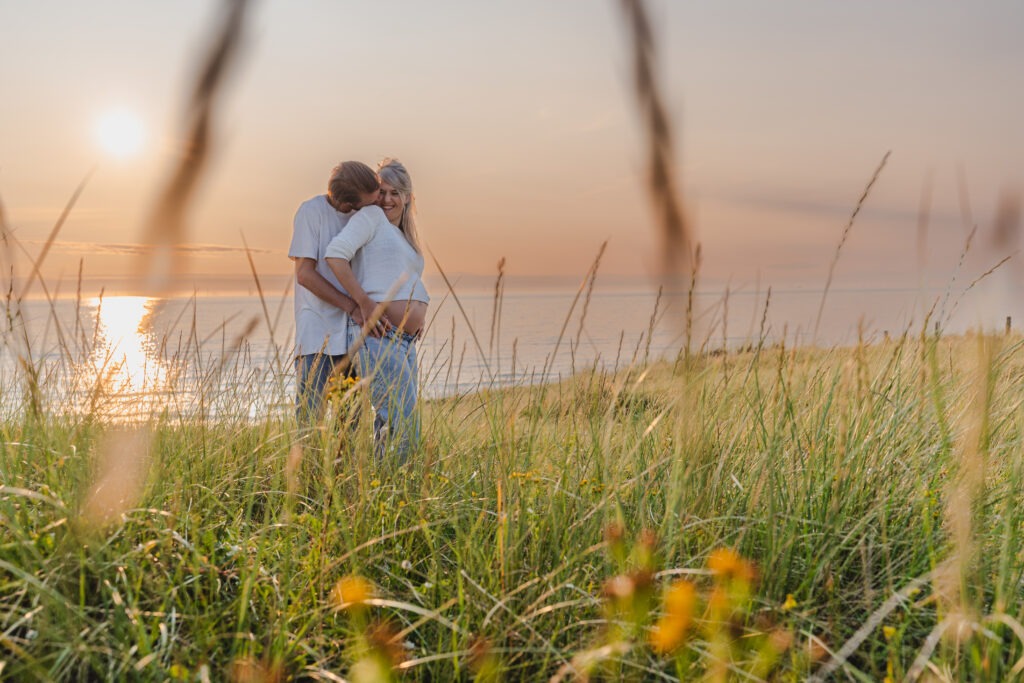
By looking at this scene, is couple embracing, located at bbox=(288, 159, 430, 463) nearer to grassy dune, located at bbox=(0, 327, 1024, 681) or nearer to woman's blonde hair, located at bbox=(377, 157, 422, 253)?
woman's blonde hair, located at bbox=(377, 157, 422, 253)

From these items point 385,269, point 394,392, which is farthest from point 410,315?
point 394,392

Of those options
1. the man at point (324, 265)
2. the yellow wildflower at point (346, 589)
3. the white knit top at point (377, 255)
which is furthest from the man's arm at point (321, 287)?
the yellow wildflower at point (346, 589)

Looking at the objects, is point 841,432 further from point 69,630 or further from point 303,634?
point 69,630

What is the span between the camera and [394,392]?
2.95 meters

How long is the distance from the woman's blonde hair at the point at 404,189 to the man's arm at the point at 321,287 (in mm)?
579

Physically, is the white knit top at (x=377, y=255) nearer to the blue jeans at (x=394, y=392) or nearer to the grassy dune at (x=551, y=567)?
the blue jeans at (x=394, y=392)

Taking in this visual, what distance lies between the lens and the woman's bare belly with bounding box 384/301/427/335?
11.8 ft

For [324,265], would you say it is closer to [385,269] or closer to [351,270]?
[351,270]

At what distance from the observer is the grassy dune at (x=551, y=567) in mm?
1451

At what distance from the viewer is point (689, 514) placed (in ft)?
6.10

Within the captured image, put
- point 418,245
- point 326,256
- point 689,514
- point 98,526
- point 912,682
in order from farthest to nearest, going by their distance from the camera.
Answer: point 418,245 < point 326,256 < point 689,514 < point 98,526 < point 912,682

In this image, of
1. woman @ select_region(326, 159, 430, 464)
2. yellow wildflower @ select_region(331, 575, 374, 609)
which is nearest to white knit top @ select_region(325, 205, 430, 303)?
woman @ select_region(326, 159, 430, 464)

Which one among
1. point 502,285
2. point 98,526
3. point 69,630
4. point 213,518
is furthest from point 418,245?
point 69,630

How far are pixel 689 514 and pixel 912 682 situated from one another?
0.57m
